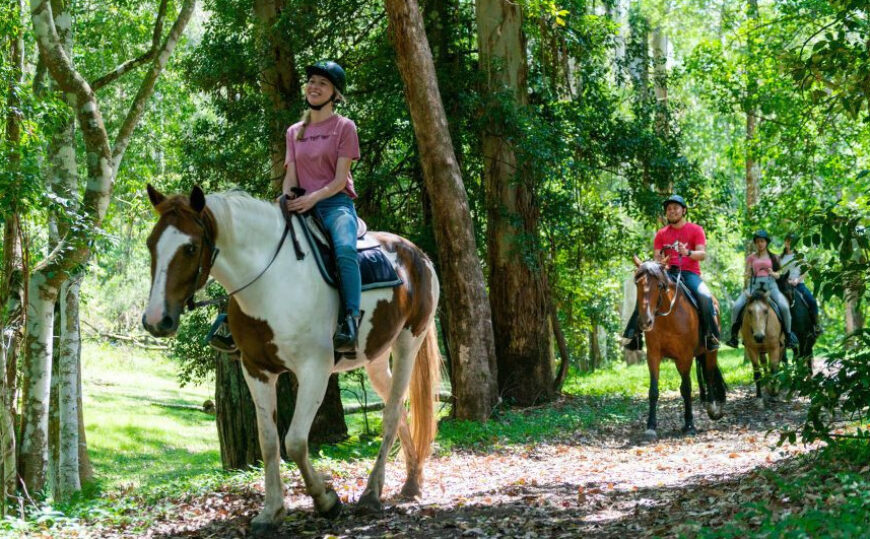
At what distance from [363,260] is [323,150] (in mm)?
919

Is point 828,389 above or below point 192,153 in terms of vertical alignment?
below

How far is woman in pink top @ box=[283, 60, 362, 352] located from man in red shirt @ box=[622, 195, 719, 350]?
6.27 metres

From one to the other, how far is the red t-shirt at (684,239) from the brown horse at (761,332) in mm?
3280

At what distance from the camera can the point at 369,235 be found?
7.71 meters

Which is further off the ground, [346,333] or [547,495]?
[346,333]

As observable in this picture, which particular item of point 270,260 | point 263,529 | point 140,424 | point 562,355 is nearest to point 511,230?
point 562,355

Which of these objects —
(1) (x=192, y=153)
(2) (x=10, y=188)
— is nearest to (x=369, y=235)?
(2) (x=10, y=188)

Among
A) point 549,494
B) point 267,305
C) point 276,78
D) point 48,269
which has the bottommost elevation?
point 549,494

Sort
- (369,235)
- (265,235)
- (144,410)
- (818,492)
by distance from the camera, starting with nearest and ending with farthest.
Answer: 1. (818,492)
2. (265,235)
3. (369,235)
4. (144,410)

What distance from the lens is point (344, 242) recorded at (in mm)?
6770

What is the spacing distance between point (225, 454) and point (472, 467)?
291 cm

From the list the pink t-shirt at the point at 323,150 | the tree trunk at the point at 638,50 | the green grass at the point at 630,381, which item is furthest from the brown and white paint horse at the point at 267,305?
the green grass at the point at 630,381

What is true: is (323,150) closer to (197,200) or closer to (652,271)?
(197,200)

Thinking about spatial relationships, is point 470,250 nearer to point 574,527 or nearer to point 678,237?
point 678,237
